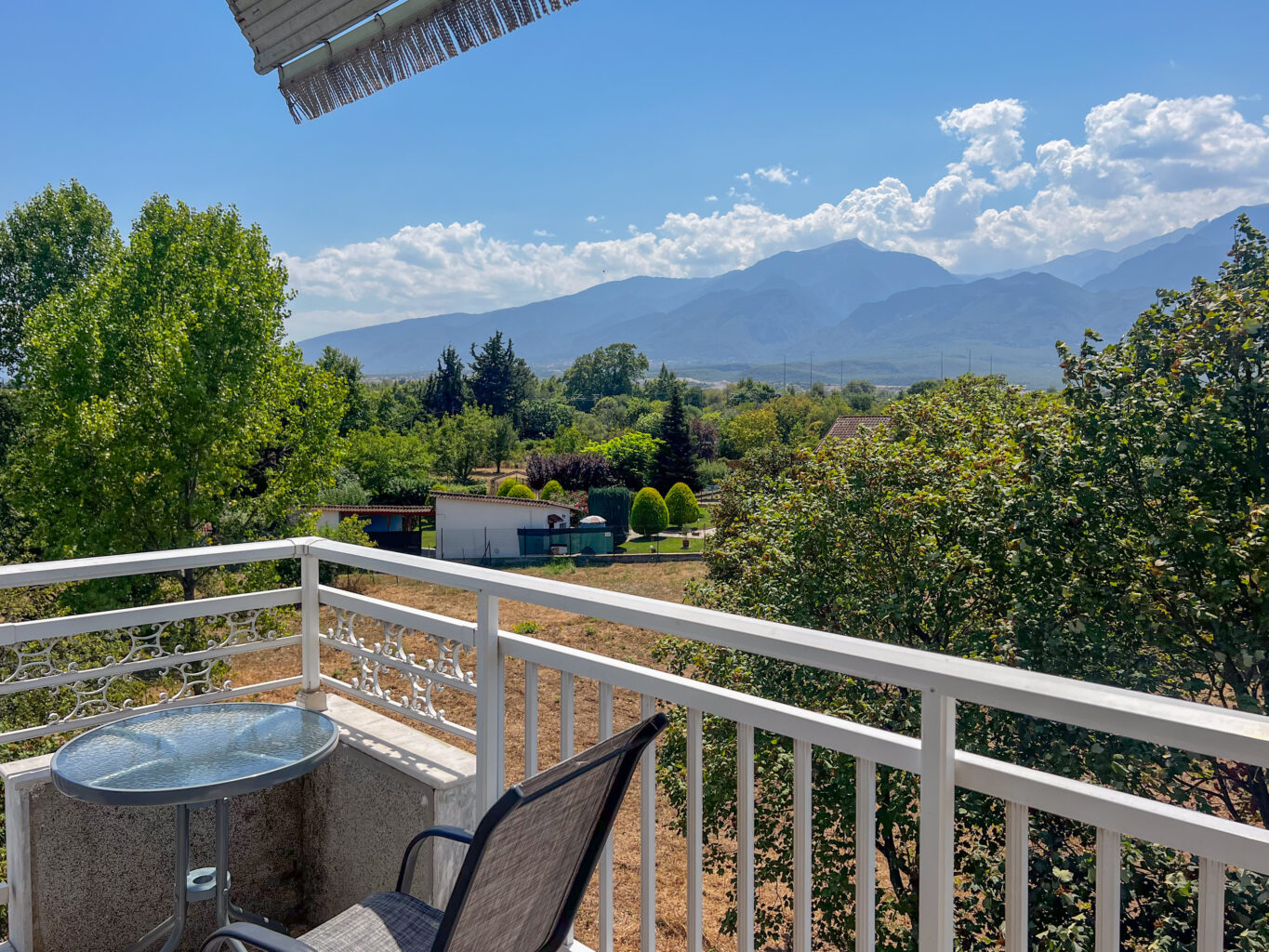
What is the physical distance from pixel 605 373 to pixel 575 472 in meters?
54.8

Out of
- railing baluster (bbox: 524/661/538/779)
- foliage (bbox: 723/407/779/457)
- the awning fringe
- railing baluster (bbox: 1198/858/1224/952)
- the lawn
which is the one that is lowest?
the lawn

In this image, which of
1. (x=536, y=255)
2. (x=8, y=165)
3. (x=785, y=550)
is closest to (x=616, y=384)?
(x=8, y=165)

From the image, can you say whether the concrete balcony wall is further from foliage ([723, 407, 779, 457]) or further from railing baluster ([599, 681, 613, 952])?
foliage ([723, 407, 779, 457])

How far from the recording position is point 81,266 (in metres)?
27.7

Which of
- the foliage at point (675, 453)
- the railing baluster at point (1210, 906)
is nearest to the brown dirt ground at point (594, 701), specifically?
the railing baluster at point (1210, 906)

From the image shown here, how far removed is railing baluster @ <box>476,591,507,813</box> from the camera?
5.95ft

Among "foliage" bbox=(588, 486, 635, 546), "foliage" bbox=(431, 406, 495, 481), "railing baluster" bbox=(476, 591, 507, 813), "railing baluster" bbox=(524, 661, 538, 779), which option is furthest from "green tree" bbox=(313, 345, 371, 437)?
"railing baluster" bbox=(524, 661, 538, 779)

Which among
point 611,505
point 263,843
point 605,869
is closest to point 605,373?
point 611,505

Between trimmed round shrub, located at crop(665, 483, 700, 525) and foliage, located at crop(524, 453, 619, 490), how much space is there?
3.64m

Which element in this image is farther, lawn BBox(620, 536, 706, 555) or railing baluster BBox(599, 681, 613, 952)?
lawn BBox(620, 536, 706, 555)

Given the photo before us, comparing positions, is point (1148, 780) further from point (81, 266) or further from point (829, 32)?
point (829, 32)

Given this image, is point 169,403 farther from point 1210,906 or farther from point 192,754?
point 1210,906

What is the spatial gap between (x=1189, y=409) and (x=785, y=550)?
2685mm

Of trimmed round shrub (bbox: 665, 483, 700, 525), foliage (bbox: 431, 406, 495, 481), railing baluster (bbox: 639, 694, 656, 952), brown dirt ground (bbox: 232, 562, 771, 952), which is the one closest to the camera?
railing baluster (bbox: 639, 694, 656, 952)
